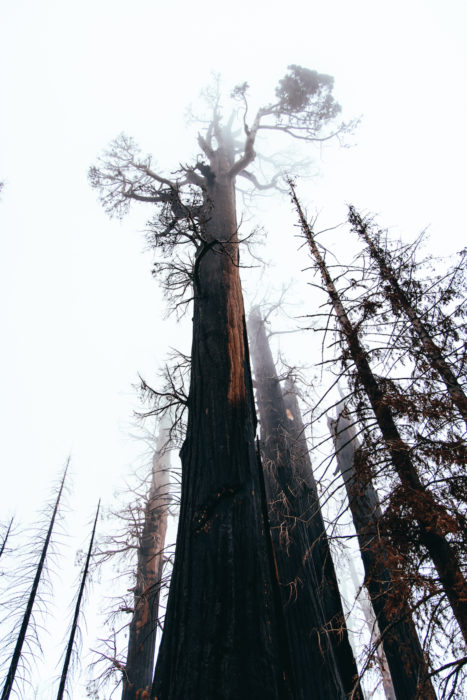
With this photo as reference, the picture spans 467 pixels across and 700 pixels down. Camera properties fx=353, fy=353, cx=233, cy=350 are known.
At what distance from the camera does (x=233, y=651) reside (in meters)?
1.58

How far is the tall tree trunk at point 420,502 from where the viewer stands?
2104mm

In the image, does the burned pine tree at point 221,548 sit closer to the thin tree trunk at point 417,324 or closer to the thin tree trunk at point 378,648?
the thin tree trunk at point 378,648

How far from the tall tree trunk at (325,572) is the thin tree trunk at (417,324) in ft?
3.91

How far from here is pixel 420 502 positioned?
2252 millimetres

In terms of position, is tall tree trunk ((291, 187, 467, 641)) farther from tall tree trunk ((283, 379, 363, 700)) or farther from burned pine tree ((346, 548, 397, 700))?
tall tree trunk ((283, 379, 363, 700))

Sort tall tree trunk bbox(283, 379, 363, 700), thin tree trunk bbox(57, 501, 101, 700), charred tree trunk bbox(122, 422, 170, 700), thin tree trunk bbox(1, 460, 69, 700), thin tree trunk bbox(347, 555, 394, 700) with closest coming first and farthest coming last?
thin tree trunk bbox(347, 555, 394, 700) → tall tree trunk bbox(283, 379, 363, 700) → charred tree trunk bbox(122, 422, 170, 700) → thin tree trunk bbox(57, 501, 101, 700) → thin tree trunk bbox(1, 460, 69, 700)

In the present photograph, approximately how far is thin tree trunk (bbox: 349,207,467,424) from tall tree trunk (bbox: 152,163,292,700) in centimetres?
154

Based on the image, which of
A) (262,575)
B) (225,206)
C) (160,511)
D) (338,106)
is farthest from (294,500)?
(338,106)

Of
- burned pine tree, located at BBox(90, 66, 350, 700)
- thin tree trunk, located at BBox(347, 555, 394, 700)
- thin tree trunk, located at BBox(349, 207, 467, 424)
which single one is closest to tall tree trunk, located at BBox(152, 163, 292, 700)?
burned pine tree, located at BBox(90, 66, 350, 700)

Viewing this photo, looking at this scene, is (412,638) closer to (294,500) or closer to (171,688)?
(294,500)

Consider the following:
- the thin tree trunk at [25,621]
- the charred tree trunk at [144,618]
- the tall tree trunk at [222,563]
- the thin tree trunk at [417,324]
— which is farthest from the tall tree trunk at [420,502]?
the thin tree trunk at [25,621]

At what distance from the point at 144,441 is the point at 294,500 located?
797 centimetres

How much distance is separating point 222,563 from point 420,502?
1.31 meters

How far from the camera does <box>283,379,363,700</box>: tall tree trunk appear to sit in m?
3.16
